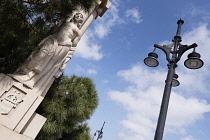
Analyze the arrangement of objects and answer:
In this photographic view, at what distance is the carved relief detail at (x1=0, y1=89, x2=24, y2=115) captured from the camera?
150 inches

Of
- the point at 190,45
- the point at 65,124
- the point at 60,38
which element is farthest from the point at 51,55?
the point at 65,124

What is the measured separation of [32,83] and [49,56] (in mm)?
740

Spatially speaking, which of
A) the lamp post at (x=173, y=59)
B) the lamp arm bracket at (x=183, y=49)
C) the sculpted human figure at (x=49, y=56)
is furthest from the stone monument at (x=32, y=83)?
the lamp arm bracket at (x=183, y=49)

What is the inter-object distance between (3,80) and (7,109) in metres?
0.60

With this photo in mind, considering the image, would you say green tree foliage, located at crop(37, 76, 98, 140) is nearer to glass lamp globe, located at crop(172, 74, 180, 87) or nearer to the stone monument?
the stone monument

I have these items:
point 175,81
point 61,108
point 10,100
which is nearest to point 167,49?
point 175,81

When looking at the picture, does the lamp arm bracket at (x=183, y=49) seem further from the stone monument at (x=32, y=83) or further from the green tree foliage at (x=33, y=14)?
the stone monument at (x=32, y=83)

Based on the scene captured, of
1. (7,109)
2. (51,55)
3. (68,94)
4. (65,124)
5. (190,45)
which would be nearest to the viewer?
(7,109)

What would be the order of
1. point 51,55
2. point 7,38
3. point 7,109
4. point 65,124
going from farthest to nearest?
point 65,124, point 7,38, point 51,55, point 7,109

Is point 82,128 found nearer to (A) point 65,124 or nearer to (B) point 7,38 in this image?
(A) point 65,124

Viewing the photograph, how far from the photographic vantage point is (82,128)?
1253 cm

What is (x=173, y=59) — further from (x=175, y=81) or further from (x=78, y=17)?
(x=78, y=17)

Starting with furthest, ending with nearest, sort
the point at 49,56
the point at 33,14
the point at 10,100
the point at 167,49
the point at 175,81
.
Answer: the point at 175,81 < the point at 49,56 < the point at 167,49 < the point at 33,14 < the point at 10,100

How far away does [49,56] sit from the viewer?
456 cm
